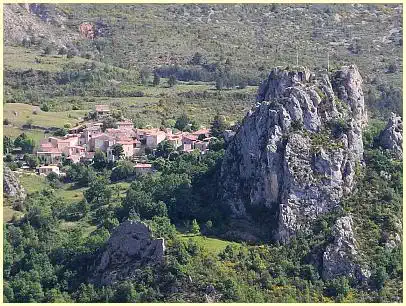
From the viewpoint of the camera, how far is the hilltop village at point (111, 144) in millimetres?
75500

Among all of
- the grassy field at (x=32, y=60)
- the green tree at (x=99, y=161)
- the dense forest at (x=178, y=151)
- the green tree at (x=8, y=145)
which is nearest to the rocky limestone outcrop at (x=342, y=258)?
the dense forest at (x=178, y=151)

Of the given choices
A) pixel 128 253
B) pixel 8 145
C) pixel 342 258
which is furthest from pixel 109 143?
pixel 342 258

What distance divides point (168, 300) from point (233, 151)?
35.3 ft

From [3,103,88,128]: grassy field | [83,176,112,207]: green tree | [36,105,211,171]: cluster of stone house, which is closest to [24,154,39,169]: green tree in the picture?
[36,105,211,171]: cluster of stone house

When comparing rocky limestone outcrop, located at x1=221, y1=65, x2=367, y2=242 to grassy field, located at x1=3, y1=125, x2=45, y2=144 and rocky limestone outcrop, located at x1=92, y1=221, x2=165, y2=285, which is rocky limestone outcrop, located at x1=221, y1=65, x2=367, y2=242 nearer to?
rocky limestone outcrop, located at x1=92, y1=221, x2=165, y2=285

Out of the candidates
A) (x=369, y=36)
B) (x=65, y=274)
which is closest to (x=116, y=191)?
(x=65, y=274)

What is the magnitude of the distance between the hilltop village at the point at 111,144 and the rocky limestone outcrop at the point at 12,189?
177 inches

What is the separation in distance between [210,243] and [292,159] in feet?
17.6

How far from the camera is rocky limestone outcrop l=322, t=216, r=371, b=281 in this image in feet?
181

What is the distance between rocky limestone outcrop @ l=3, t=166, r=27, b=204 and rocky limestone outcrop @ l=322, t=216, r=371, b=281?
18.7 metres

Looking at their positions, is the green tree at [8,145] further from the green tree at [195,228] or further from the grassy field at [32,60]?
the grassy field at [32,60]

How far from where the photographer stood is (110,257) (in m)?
55.5

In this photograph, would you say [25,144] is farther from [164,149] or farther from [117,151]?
[164,149]

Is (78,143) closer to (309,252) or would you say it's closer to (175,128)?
(175,128)
